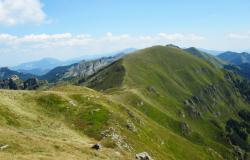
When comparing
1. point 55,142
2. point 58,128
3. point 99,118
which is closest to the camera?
point 55,142

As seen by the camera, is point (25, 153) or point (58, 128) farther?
point (58, 128)

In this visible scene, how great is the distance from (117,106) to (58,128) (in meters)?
47.6

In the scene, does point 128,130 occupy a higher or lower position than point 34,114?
lower

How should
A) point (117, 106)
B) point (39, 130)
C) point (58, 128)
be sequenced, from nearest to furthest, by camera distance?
point (39, 130), point (58, 128), point (117, 106)

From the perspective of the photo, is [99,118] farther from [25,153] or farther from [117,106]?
[25,153]

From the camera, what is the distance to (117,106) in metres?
125

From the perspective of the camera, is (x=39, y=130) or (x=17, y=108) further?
(x=17, y=108)

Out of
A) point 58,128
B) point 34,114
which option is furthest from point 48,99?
point 58,128

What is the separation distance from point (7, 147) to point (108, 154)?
52.0ft

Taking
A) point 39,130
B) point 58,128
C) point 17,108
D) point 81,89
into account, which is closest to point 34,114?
point 17,108

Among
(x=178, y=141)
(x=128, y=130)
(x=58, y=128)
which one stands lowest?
(x=178, y=141)

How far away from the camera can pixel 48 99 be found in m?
103

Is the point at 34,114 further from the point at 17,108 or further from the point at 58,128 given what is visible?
the point at 58,128

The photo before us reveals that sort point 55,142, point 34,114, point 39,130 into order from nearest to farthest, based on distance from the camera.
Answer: point 55,142 → point 39,130 → point 34,114
